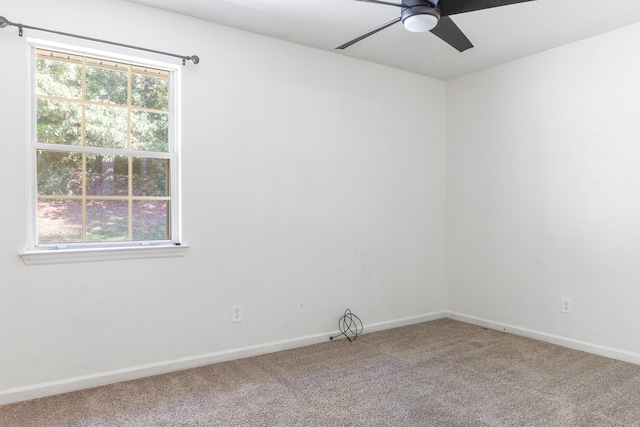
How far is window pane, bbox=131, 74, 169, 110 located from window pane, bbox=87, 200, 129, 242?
2.32 feet

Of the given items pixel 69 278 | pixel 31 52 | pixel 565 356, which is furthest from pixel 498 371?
pixel 31 52

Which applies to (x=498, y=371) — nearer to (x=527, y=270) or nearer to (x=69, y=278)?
(x=527, y=270)

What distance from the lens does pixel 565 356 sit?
3131 mm

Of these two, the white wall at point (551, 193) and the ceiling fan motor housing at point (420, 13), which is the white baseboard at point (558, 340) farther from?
the ceiling fan motor housing at point (420, 13)

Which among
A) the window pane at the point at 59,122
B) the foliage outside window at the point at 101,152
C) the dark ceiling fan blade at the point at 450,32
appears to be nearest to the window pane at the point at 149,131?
the foliage outside window at the point at 101,152

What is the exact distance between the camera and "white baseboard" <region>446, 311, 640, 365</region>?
304cm

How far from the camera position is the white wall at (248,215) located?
2.42 meters

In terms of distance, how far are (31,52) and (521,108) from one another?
3.78 metres

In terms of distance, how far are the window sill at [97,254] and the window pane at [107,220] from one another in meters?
0.14

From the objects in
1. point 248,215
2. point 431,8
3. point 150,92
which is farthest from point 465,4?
point 150,92

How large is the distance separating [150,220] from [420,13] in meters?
2.17

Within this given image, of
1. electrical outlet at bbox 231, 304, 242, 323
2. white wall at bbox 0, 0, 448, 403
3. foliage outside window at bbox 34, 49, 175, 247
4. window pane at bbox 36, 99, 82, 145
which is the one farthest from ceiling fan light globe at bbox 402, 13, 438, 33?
electrical outlet at bbox 231, 304, 242, 323

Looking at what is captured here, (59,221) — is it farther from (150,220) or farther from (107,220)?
(150,220)

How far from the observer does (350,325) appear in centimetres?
367
